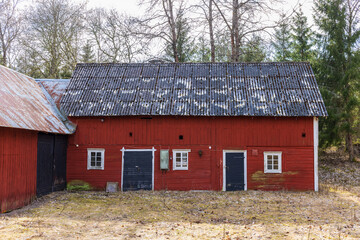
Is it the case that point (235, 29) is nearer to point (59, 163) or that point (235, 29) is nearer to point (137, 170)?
point (137, 170)

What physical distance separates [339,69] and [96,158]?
1788cm

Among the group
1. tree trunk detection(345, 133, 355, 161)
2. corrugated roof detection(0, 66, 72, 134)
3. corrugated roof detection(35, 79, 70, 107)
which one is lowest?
tree trunk detection(345, 133, 355, 161)

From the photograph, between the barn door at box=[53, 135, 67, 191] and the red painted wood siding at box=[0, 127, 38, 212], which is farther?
the barn door at box=[53, 135, 67, 191]

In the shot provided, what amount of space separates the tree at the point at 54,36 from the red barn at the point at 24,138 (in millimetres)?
12373

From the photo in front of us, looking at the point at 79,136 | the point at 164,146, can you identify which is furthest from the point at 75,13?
the point at 164,146

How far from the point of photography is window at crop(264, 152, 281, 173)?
51.0 ft

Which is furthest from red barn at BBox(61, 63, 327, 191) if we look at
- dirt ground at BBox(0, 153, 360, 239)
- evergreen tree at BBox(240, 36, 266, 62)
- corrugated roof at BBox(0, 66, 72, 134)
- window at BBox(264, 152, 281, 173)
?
evergreen tree at BBox(240, 36, 266, 62)

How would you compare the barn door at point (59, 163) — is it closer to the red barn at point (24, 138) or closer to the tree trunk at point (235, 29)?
the red barn at point (24, 138)

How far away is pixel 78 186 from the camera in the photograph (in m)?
15.9

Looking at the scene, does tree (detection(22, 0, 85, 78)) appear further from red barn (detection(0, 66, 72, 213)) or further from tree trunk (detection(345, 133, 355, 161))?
tree trunk (detection(345, 133, 355, 161))

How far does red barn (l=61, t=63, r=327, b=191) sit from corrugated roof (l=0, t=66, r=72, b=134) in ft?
3.79

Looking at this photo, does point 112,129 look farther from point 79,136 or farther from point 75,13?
point 75,13

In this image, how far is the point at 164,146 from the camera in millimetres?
15867

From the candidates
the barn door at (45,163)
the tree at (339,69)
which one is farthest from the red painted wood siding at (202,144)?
the tree at (339,69)
